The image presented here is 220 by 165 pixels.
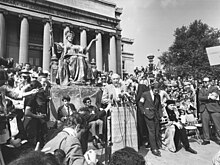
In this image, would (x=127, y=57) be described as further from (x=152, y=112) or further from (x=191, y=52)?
(x=152, y=112)

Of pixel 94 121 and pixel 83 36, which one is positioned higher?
pixel 83 36

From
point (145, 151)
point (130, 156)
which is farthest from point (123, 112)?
point (130, 156)

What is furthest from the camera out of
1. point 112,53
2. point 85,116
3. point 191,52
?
point 191,52

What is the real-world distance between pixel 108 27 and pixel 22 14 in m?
14.5

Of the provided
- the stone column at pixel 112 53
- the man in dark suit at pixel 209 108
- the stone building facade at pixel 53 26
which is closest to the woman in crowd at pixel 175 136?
the man in dark suit at pixel 209 108

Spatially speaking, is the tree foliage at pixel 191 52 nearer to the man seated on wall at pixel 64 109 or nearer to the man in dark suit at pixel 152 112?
the man in dark suit at pixel 152 112

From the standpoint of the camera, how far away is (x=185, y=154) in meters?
5.26

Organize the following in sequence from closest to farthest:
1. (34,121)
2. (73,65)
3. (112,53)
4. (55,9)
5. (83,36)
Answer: (34,121) → (73,65) → (55,9) → (83,36) → (112,53)

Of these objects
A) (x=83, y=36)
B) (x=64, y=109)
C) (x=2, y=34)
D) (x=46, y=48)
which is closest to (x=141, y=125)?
(x=64, y=109)

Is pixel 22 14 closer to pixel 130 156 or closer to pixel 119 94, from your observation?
pixel 119 94

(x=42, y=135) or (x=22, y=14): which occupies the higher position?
(x=22, y=14)

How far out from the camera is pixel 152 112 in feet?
17.4

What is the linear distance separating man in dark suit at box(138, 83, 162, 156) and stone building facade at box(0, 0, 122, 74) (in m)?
20.1

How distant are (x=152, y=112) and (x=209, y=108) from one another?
259 cm
